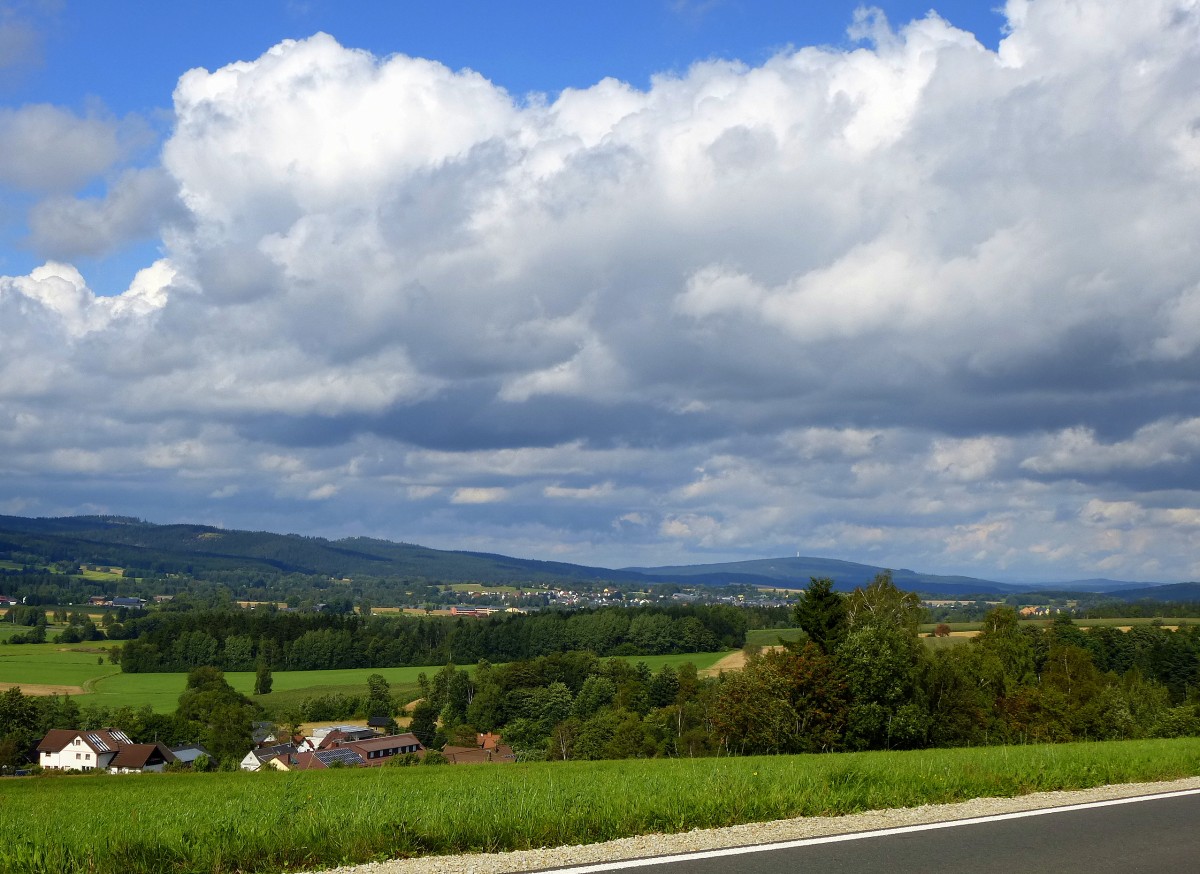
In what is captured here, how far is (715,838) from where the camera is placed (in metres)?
11.9

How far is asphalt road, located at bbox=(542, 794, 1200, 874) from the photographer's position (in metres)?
10.3

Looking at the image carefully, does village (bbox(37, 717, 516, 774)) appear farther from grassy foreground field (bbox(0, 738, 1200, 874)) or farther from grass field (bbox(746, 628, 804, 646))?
grass field (bbox(746, 628, 804, 646))

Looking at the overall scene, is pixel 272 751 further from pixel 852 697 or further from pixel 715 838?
pixel 715 838

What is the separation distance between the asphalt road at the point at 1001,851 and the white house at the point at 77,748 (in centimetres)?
7755

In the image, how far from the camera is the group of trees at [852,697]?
159ft

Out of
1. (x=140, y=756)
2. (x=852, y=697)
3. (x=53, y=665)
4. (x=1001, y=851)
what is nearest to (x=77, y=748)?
(x=140, y=756)

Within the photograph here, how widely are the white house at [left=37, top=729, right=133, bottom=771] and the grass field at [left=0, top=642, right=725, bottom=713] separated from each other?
701 inches

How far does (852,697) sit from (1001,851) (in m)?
39.5

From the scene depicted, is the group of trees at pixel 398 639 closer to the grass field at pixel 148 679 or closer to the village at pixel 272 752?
the grass field at pixel 148 679

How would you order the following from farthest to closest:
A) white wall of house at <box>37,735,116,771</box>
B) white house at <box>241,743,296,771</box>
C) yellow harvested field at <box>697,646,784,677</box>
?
yellow harvested field at <box>697,646,784,677</box> → white house at <box>241,743,296,771</box> → white wall of house at <box>37,735,116,771</box>

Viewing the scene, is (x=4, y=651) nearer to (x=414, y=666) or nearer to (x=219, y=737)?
A: (x=414, y=666)

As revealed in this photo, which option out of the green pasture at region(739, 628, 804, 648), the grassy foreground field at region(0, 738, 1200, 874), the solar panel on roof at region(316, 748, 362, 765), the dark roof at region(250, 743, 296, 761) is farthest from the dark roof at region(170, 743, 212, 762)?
the green pasture at region(739, 628, 804, 648)

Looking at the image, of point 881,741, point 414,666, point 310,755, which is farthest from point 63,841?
point 414,666

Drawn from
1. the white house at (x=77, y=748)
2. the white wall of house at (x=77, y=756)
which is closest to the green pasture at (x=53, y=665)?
the white house at (x=77, y=748)
